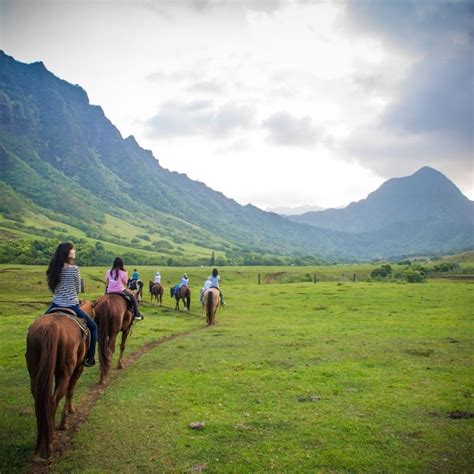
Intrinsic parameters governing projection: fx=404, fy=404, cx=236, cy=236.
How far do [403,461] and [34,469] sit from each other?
768 cm

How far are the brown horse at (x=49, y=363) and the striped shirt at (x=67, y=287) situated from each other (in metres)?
0.40

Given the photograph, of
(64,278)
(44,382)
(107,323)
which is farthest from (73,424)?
(107,323)

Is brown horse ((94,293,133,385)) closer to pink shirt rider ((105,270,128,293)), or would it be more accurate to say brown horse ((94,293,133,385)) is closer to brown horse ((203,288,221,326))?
pink shirt rider ((105,270,128,293))

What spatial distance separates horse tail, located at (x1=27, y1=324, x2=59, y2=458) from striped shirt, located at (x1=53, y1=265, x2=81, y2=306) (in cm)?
157

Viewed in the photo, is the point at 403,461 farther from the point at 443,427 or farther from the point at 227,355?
the point at 227,355

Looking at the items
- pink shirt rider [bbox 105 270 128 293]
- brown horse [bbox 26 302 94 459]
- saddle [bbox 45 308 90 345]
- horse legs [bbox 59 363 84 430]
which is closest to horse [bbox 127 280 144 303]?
pink shirt rider [bbox 105 270 128 293]

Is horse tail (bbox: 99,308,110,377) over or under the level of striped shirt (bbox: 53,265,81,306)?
under

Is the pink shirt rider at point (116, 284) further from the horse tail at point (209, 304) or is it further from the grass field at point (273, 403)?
the horse tail at point (209, 304)

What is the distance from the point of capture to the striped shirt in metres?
10.7

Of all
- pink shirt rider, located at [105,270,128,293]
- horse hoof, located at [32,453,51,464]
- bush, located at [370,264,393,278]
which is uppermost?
pink shirt rider, located at [105,270,128,293]

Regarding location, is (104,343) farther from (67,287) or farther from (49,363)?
(49,363)

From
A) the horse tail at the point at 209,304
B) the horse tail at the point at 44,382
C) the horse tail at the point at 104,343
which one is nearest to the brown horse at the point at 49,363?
the horse tail at the point at 44,382

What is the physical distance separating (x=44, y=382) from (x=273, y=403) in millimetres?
6477

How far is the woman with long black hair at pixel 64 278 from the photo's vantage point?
1059cm
